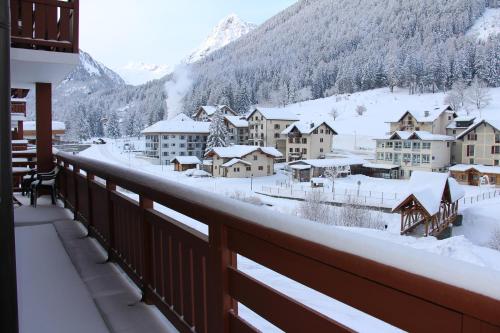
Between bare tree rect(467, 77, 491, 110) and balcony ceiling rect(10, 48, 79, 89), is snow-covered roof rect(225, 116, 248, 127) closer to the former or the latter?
bare tree rect(467, 77, 491, 110)

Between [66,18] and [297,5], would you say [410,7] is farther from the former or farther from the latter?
[66,18]

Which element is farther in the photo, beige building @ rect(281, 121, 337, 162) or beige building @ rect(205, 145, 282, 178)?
beige building @ rect(281, 121, 337, 162)

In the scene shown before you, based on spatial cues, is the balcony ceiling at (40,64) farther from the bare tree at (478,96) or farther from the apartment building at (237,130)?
the bare tree at (478,96)

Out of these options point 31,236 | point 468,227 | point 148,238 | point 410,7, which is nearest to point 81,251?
point 31,236

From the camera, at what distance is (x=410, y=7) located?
91.4 metres

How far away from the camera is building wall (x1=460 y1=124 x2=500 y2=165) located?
27.5 meters

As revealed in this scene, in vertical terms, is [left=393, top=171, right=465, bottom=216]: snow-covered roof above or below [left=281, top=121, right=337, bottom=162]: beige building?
below

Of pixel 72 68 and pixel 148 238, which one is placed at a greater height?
pixel 72 68

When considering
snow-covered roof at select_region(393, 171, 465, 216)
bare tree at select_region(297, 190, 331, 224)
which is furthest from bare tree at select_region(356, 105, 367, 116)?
snow-covered roof at select_region(393, 171, 465, 216)

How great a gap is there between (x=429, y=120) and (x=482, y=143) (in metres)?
6.03

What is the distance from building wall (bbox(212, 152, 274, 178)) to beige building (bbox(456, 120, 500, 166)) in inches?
532

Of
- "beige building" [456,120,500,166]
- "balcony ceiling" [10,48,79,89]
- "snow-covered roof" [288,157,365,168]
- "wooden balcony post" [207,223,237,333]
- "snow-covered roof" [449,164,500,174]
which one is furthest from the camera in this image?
"snow-covered roof" [288,157,365,168]

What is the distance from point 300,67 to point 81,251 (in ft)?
271

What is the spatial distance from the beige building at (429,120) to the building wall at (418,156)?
345cm
